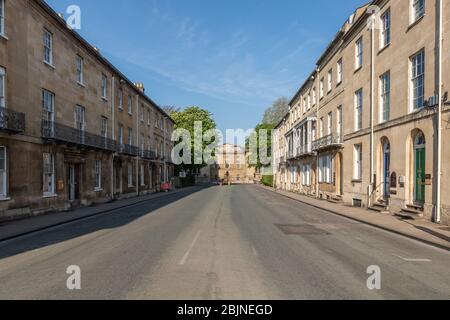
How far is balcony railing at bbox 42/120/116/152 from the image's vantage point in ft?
58.3

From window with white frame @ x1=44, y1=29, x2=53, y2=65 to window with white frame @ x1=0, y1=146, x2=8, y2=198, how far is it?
6.02m

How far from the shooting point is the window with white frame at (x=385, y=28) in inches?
693

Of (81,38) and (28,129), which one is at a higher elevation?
(81,38)

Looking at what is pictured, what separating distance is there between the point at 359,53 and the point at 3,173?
1984 centimetres

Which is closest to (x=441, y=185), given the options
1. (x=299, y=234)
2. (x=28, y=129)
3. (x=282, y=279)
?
(x=299, y=234)

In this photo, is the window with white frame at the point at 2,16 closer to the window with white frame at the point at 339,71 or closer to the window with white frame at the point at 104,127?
the window with white frame at the point at 104,127

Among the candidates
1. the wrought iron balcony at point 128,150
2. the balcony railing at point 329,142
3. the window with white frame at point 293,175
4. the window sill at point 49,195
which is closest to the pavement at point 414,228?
the balcony railing at point 329,142

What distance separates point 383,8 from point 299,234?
44.2 feet

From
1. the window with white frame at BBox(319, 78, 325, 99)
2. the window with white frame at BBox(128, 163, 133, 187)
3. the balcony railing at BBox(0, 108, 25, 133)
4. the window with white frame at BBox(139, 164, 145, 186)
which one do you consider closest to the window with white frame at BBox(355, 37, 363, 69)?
the window with white frame at BBox(319, 78, 325, 99)

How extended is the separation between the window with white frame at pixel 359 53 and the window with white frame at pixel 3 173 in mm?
19058

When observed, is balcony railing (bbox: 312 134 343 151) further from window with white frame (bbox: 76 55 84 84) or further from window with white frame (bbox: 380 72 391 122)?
window with white frame (bbox: 76 55 84 84)

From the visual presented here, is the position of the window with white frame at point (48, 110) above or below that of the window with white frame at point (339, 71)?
below
